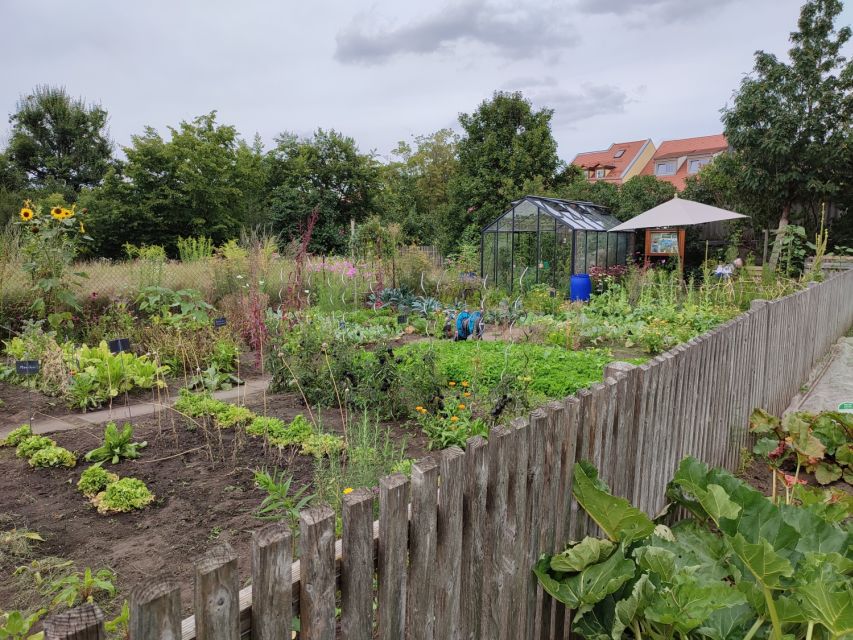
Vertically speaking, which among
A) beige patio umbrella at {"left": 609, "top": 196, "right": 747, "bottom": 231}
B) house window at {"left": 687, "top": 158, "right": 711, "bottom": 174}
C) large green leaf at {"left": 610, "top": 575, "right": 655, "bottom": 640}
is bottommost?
large green leaf at {"left": 610, "top": 575, "right": 655, "bottom": 640}

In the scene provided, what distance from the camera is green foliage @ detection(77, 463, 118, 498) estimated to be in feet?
9.92

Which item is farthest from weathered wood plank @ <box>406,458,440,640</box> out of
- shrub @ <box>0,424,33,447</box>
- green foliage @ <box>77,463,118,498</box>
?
shrub @ <box>0,424,33,447</box>

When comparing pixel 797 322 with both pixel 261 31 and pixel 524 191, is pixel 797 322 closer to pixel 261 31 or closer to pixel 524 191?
pixel 261 31

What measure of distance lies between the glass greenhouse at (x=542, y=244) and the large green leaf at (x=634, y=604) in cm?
1181

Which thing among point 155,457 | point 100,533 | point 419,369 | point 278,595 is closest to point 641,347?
point 419,369

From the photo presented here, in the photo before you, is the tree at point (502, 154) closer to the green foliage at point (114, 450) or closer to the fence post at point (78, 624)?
the green foliage at point (114, 450)

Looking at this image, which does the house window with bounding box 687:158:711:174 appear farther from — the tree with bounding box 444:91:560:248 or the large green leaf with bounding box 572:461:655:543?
the large green leaf with bounding box 572:461:655:543

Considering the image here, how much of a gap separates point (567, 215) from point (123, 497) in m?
12.7

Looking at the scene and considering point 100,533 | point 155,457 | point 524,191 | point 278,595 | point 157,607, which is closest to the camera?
point 157,607

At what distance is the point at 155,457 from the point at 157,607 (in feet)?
10.1

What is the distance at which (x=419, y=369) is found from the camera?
465 centimetres

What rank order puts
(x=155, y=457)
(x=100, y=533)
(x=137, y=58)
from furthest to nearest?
(x=137, y=58) < (x=155, y=457) < (x=100, y=533)

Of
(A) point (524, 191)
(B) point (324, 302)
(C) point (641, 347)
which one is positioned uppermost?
(A) point (524, 191)

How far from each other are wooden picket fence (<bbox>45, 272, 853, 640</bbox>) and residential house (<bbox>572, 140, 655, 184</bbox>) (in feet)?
146
